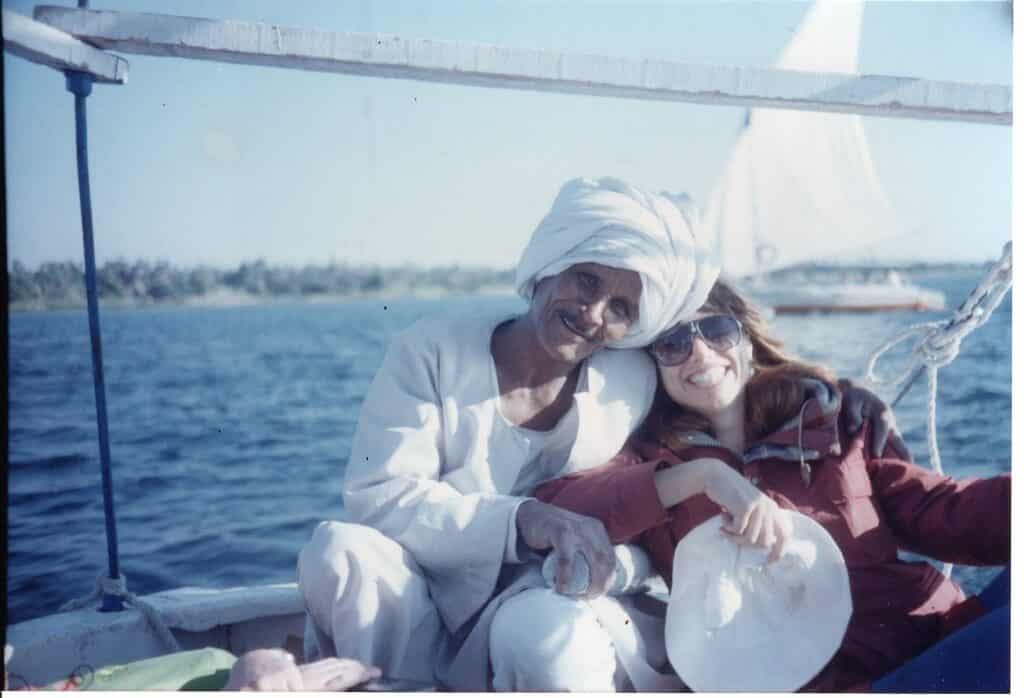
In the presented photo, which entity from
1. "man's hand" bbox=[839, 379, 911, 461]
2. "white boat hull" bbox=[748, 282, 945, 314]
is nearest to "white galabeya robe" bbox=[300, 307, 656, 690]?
"man's hand" bbox=[839, 379, 911, 461]

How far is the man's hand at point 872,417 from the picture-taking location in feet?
7.46

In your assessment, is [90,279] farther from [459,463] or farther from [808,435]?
[808,435]

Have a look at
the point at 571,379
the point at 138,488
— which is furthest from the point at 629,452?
the point at 138,488

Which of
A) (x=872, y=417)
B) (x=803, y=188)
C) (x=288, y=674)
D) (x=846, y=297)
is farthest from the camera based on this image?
(x=846, y=297)

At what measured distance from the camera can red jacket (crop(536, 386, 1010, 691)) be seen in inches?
85.1

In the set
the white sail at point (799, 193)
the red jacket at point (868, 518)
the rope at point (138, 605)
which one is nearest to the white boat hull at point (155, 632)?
the rope at point (138, 605)

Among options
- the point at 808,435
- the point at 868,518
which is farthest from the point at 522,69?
the point at 868,518

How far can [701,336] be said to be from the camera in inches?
92.2

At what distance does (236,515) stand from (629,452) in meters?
10.7

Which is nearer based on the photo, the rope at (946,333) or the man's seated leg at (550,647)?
the man's seated leg at (550,647)

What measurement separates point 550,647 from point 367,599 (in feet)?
1.20

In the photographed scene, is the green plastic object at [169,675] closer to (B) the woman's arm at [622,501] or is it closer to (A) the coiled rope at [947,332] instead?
(B) the woman's arm at [622,501]

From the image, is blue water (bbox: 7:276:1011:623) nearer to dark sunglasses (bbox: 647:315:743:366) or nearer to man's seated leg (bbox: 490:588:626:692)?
dark sunglasses (bbox: 647:315:743:366)

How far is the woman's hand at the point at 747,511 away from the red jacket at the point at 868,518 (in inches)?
4.0
